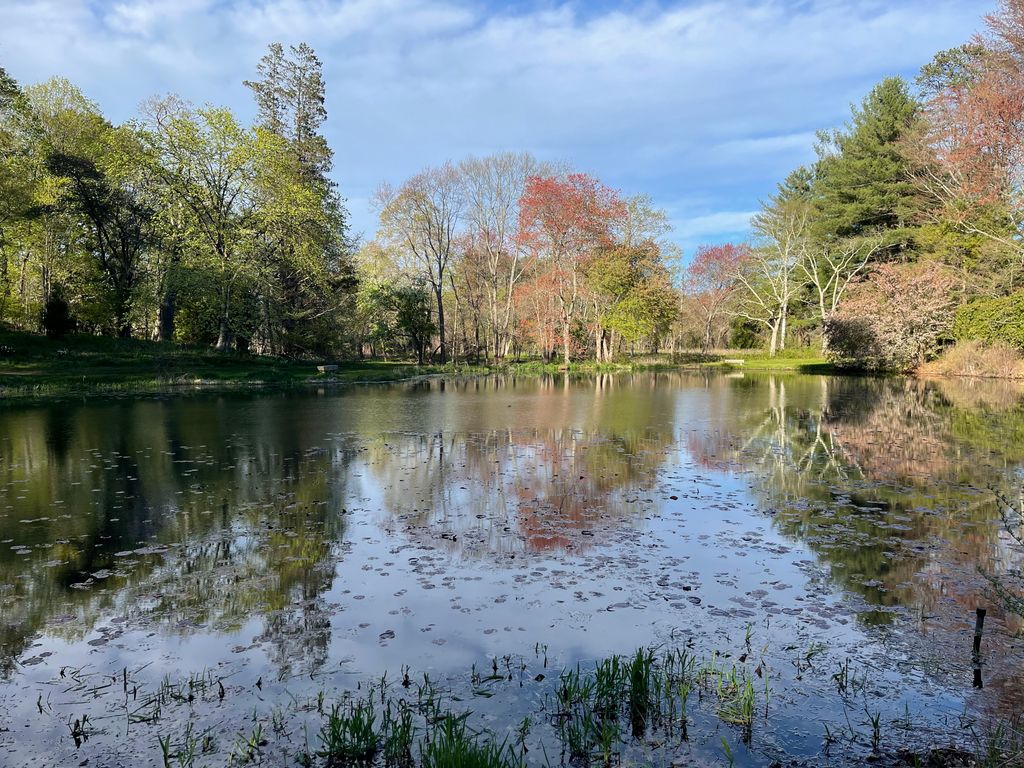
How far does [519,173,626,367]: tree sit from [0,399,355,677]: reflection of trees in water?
109 ft

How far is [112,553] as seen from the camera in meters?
6.93

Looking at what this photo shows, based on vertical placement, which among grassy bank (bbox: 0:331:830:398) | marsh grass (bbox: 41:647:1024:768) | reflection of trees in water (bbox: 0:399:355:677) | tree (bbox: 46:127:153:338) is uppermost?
tree (bbox: 46:127:153:338)

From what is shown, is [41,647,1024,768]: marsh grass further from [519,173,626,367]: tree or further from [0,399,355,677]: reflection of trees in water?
[519,173,626,367]: tree

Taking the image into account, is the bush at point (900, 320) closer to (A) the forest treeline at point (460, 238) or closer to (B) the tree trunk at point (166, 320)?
(A) the forest treeline at point (460, 238)

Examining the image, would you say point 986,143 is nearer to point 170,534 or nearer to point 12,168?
point 170,534

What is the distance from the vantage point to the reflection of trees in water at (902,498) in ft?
17.6

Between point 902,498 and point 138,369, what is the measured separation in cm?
3182

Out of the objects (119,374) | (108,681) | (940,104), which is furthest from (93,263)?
(940,104)

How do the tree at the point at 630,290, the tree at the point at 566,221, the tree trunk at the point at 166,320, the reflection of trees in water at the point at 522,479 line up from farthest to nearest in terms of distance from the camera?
the tree at the point at 630,290
the tree at the point at 566,221
the tree trunk at the point at 166,320
the reflection of trees in water at the point at 522,479

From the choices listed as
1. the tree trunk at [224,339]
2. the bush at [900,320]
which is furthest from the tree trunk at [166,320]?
the bush at [900,320]

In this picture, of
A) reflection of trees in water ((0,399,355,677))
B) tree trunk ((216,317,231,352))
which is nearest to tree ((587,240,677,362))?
tree trunk ((216,317,231,352))

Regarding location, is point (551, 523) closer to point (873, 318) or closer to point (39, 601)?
point (39, 601)

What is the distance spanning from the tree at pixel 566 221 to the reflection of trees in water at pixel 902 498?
88.0 feet

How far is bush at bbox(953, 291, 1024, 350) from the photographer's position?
3161 cm
